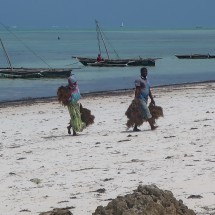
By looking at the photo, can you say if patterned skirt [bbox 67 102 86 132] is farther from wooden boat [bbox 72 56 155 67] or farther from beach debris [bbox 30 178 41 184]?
wooden boat [bbox 72 56 155 67]

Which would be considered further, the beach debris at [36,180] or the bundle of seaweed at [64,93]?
the bundle of seaweed at [64,93]

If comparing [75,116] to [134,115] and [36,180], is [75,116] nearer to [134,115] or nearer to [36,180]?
[134,115]

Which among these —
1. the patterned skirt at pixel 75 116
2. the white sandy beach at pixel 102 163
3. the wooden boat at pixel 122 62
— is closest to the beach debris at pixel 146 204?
the white sandy beach at pixel 102 163

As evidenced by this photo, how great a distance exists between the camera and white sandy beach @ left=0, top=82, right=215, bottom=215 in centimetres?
848

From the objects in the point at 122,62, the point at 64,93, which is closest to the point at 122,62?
the point at 122,62

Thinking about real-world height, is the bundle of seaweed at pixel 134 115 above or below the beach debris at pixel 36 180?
above

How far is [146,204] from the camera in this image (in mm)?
5762

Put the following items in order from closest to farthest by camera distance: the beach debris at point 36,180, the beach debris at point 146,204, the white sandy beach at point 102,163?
the beach debris at point 146,204 < the white sandy beach at point 102,163 < the beach debris at point 36,180

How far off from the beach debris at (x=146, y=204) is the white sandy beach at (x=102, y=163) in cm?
159

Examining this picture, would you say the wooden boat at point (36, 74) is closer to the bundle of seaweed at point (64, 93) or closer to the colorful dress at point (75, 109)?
the colorful dress at point (75, 109)

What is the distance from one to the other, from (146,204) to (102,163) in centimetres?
505

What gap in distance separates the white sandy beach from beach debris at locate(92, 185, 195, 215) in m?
1.59

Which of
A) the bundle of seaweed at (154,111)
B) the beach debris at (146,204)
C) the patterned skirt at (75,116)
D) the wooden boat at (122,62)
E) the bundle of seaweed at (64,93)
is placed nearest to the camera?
the beach debris at (146,204)

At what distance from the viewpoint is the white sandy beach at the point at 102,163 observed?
848 centimetres
